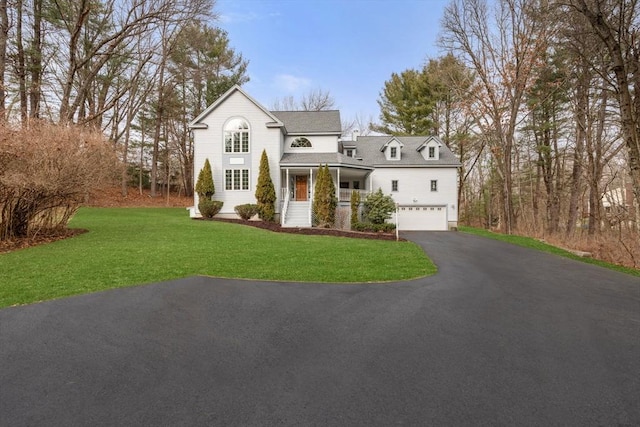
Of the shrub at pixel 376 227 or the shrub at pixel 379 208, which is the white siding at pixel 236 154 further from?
the shrub at pixel 379 208

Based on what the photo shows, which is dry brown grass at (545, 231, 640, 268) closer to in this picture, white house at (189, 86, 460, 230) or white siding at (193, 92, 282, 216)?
white house at (189, 86, 460, 230)

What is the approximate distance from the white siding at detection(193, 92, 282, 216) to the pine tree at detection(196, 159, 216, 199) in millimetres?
655

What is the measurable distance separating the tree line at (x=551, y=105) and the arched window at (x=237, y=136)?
14598 mm

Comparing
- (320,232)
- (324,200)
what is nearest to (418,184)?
(324,200)

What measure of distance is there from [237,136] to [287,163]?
11.9 ft

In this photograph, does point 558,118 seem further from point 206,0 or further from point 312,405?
point 312,405

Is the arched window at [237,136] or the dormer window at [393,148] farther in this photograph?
the dormer window at [393,148]

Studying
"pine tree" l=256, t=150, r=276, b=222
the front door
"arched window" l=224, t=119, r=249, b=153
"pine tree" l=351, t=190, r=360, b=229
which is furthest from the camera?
the front door

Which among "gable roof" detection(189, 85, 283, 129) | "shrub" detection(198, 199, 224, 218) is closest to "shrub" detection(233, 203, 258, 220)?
"shrub" detection(198, 199, 224, 218)

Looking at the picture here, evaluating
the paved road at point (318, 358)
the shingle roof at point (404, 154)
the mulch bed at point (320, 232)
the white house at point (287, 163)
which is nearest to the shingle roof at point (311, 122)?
the white house at point (287, 163)

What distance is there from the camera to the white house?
19.2 m

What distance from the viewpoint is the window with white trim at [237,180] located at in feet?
63.5

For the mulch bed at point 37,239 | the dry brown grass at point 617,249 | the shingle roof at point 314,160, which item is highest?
the shingle roof at point 314,160

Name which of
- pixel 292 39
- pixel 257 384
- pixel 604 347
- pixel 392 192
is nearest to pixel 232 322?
pixel 257 384
